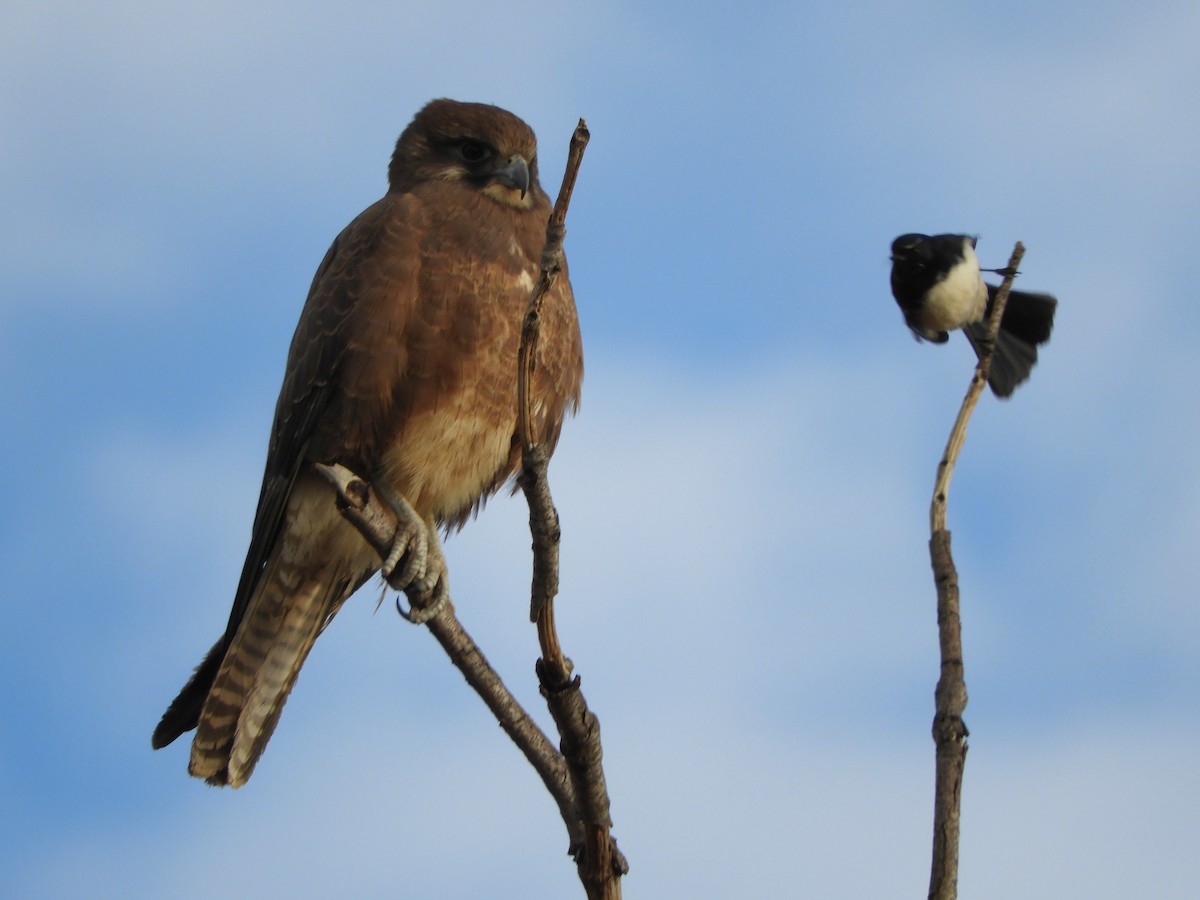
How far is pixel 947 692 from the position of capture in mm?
1787

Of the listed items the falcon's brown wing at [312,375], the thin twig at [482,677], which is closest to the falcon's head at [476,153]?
the falcon's brown wing at [312,375]

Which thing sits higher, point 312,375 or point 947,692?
point 312,375

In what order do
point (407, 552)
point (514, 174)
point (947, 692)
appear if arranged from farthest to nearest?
point (514, 174) < point (407, 552) < point (947, 692)

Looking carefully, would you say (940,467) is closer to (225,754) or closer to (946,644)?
(946,644)

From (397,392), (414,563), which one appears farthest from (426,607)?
(397,392)

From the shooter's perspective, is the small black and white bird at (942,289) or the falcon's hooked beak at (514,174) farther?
the falcon's hooked beak at (514,174)

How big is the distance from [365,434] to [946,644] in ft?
7.14

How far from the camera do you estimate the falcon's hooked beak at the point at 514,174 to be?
3982mm

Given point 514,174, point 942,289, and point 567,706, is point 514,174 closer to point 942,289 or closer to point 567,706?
Result: point 942,289

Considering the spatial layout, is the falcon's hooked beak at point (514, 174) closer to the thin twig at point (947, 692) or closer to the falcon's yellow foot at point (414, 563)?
the falcon's yellow foot at point (414, 563)

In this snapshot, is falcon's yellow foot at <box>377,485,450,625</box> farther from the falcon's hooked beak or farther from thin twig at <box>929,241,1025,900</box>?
thin twig at <box>929,241,1025,900</box>

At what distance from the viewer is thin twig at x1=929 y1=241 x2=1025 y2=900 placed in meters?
1.72

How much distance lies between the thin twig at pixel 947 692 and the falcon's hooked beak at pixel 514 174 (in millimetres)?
2254

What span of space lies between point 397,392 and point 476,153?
3.18ft
